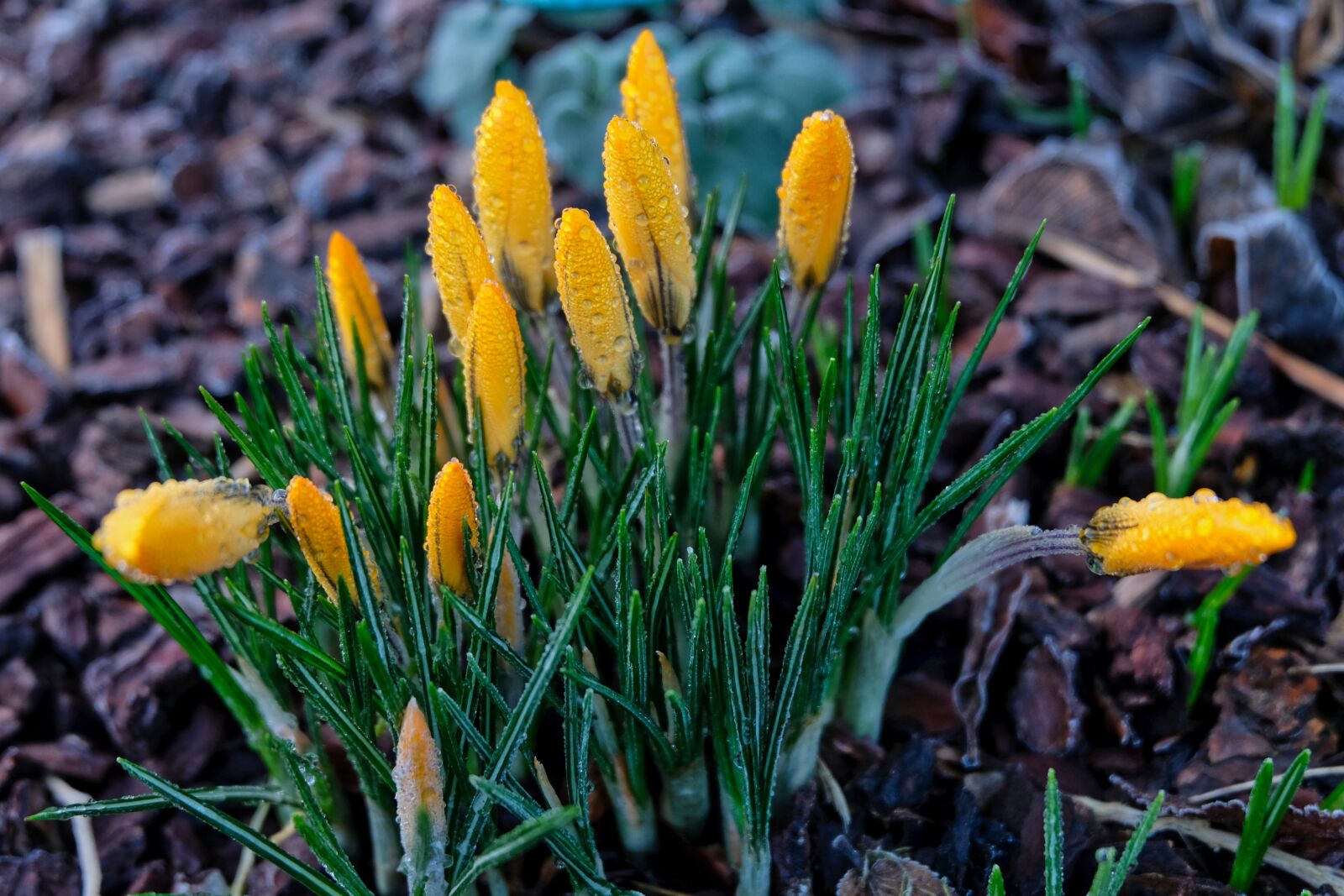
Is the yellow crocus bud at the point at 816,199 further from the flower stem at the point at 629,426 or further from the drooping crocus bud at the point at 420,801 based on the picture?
the drooping crocus bud at the point at 420,801

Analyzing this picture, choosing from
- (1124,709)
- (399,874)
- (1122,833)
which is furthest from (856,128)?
(399,874)

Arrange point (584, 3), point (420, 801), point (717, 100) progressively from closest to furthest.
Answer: point (420, 801) < point (717, 100) < point (584, 3)

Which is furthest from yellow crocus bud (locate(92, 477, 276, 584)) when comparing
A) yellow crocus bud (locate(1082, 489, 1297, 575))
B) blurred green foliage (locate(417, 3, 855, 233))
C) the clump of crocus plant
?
blurred green foliage (locate(417, 3, 855, 233))

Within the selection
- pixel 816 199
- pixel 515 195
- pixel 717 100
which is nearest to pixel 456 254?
pixel 515 195

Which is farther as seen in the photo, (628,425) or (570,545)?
(628,425)

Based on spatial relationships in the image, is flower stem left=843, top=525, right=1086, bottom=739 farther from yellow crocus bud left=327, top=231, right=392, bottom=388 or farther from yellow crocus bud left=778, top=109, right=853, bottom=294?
yellow crocus bud left=327, top=231, right=392, bottom=388

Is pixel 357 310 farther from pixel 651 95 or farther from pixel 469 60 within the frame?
pixel 469 60

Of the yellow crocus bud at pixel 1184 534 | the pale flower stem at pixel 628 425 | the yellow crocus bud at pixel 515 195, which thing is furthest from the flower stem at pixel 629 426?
the yellow crocus bud at pixel 1184 534
